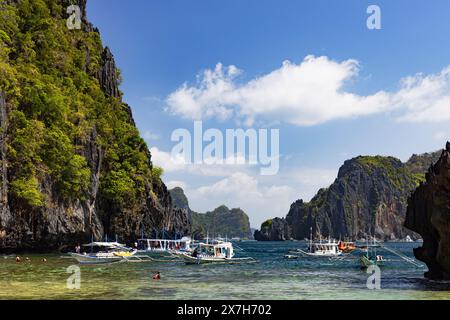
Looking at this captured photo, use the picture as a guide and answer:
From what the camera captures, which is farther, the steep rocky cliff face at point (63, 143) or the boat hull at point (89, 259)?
the steep rocky cliff face at point (63, 143)

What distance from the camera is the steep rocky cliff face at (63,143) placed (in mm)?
66250

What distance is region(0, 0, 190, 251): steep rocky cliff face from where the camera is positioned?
66.2m

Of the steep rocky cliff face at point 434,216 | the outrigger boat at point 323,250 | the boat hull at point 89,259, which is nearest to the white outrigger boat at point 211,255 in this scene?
the boat hull at point 89,259

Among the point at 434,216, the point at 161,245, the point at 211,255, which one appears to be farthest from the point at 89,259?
the point at 161,245

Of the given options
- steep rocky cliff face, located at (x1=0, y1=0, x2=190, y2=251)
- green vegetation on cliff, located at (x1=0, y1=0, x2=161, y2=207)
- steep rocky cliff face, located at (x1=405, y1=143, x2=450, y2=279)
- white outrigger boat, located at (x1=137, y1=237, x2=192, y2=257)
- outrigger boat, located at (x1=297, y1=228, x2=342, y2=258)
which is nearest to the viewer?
steep rocky cliff face, located at (x1=405, y1=143, x2=450, y2=279)

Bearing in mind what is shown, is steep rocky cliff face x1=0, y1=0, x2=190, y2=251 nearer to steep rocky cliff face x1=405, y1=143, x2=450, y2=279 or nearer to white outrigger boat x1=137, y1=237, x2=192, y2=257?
white outrigger boat x1=137, y1=237, x2=192, y2=257

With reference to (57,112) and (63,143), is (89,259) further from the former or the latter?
(57,112)

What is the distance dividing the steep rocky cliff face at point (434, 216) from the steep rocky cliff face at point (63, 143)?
50.0 meters

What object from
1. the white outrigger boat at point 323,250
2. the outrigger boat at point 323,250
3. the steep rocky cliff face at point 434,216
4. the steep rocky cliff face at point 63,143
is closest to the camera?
the steep rocky cliff face at point 434,216

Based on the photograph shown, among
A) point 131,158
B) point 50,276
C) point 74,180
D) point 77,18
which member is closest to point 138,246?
point 131,158

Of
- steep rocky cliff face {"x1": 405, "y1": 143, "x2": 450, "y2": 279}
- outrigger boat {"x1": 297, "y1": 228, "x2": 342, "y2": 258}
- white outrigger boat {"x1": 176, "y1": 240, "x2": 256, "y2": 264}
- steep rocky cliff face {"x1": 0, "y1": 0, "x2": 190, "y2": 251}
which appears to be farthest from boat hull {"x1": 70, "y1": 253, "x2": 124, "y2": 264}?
outrigger boat {"x1": 297, "y1": 228, "x2": 342, "y2": 258}

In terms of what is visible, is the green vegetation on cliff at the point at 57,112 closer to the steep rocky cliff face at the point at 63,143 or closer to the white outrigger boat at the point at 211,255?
the steep rocky cliff face at the point at 63,143

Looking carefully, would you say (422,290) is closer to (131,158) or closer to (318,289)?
(318,289)

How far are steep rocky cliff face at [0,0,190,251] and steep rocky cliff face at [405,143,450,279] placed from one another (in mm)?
50005
